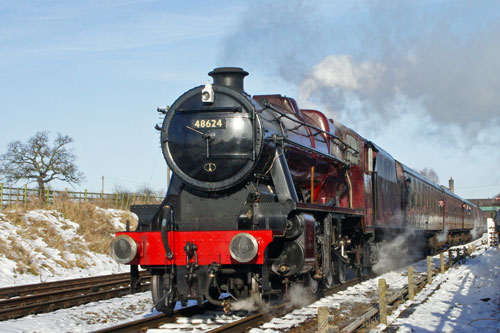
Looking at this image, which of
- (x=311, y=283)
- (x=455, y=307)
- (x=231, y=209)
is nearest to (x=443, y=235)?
(x=455, y=307)

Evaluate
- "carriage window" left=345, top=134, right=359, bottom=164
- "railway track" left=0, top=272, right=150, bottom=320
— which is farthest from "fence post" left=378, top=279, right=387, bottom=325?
"carriage window" left=345, top=134, right=359, bottom=164

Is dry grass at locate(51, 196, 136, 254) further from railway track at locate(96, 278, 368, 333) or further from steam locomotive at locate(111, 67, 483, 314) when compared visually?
steam locomotive at locate(111, 67, 483, 314)

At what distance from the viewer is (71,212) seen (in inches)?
805

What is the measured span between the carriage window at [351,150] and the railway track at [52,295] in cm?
509

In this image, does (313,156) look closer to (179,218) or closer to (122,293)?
(179,218)

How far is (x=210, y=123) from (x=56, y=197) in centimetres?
1551

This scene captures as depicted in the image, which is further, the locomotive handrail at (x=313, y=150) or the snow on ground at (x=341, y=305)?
the locomotive handrail at (x=313, y=150)

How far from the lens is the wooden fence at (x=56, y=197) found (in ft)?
71.8

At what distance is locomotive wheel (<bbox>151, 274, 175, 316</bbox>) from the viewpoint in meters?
7.50

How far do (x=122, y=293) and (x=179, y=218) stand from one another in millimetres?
3664

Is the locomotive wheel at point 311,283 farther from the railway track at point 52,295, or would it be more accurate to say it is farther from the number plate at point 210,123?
the number plate at point 210,123

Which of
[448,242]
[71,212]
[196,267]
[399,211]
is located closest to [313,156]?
[196,267]

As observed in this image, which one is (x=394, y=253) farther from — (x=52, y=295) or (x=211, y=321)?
(x=52, y=295)

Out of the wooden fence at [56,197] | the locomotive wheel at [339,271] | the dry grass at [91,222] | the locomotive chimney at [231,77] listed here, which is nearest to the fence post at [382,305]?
the locomotive wheel at [339,271]
